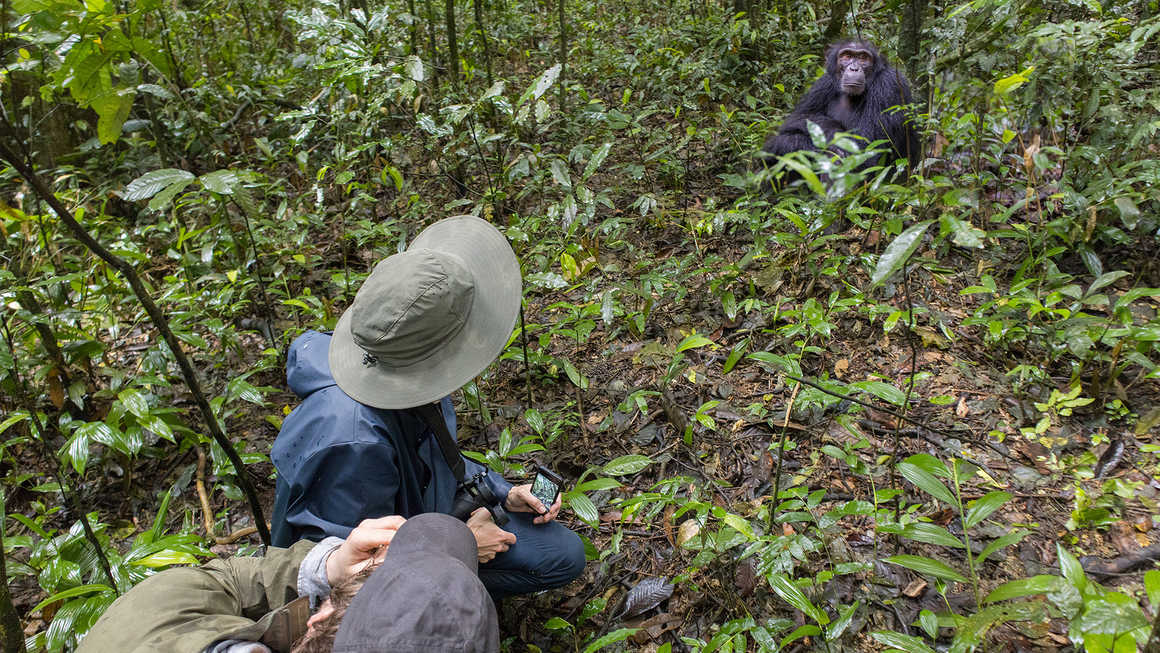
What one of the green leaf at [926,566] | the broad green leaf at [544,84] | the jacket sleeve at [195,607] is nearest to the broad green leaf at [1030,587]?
the green leaf at [926,566]

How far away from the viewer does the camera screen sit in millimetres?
2266

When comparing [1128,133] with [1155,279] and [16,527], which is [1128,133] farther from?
[16,527]

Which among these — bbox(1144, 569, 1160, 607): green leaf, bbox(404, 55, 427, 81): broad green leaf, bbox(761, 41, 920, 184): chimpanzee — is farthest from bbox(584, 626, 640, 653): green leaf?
bbox(761, 41, 920, 184): chimpanzee

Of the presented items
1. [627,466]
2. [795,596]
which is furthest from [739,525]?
[627,466]

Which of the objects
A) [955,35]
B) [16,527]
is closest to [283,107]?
[16,527]

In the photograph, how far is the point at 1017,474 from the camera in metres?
2.40

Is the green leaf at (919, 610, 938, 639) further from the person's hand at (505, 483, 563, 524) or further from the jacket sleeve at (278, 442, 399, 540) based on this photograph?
the jacket sleeve at (278, 442, 399, 540)

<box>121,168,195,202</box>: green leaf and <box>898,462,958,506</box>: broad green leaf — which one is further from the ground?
<box>121,168,195,202</box>: green leaf

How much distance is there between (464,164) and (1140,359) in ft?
13.1

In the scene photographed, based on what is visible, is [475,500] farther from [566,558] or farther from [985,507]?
[985,507]

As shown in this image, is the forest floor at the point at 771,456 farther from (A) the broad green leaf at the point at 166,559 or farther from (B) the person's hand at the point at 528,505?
(A) the broad green leaf at the point at 166,559

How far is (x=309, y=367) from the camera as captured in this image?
6.70ft

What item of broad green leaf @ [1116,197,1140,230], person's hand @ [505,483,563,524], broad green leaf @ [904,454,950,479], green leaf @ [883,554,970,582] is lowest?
person's hand @ [505,483,563,524]

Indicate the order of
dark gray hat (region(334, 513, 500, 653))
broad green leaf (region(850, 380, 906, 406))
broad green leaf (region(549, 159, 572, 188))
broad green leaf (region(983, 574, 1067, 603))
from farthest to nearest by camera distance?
broad green leaf (region(549, 159, 572, 188)), broad green leaf (region(850, 380, 906, 406)), broad green leaf (region(983, 574, 1067, 603)), dark gray hat (region(334, 513, 500, 653))
